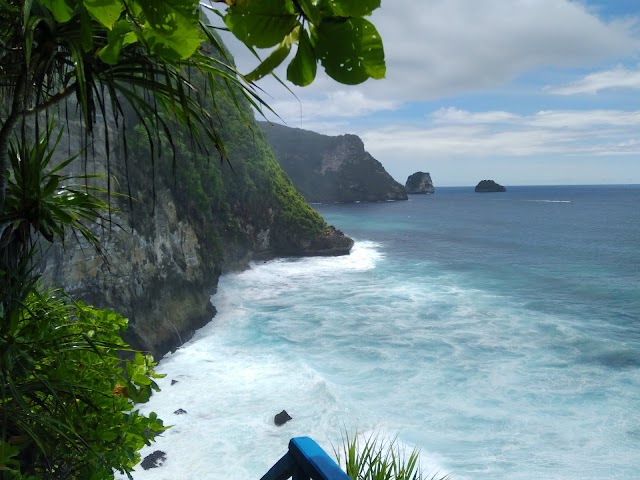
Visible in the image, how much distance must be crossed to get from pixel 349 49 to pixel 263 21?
118mm

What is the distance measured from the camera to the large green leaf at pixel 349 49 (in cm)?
62

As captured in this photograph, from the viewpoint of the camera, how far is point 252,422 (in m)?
14.7

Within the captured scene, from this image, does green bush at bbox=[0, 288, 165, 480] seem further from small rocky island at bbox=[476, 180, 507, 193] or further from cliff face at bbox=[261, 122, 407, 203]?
small rocky island at bbox=[476, 180, 507, 193]

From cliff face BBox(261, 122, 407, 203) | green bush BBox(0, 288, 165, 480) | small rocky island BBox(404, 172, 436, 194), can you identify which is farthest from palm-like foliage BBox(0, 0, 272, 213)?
small rocky island BBox(404, 172, 436, 194)

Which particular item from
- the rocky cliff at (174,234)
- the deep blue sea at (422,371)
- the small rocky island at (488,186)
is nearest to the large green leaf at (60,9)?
the rocky cliff at (174,234)

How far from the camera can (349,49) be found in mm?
637

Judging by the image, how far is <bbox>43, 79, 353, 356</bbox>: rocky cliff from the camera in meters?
17.9

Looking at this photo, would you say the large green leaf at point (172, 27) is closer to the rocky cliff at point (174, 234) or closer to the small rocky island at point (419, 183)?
the rocky cliff at point (174, 234)

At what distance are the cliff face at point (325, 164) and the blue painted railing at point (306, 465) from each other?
105711 millimetres

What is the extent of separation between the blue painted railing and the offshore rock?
1365 centimetres

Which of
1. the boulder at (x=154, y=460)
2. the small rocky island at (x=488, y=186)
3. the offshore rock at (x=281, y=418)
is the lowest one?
the boulder at (x=154, y=460)

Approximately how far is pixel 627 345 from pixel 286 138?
316ft

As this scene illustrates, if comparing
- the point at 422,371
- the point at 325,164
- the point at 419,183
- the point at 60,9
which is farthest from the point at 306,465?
the point at 419,183

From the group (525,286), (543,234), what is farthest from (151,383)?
(543,234)
